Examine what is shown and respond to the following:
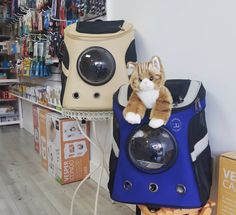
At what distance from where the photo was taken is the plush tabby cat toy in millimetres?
809

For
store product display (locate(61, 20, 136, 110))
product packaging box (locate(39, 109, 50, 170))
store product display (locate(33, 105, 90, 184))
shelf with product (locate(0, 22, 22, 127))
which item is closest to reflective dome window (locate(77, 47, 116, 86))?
store product display (locate(61, 20, 136, 110))

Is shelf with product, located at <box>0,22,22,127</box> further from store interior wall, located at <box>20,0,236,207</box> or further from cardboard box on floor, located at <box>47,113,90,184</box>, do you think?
store interior wall, located at <box>20,0,236,207</box>

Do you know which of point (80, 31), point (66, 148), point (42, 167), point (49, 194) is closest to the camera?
point (80, 31)

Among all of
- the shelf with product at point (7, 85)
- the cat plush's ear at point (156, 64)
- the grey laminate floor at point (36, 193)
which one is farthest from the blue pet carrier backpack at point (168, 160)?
the shelf with product at point (7, 85)

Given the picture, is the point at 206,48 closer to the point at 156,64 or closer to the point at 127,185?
the point at 156,64

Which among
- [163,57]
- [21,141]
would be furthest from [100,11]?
[21,141]

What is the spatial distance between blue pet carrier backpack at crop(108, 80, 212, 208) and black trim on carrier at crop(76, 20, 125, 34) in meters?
0.49

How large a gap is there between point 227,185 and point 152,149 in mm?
267

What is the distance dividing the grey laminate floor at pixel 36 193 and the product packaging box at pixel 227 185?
86 cm

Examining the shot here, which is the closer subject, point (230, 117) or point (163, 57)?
point (230, 117)

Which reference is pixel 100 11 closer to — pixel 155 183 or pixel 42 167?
pixel 155 183

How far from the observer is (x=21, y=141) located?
3.15 meters

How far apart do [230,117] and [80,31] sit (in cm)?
75

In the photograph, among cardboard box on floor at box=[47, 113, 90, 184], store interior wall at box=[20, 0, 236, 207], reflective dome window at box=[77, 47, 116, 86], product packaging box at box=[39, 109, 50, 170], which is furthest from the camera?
product packaging box at box=[39, 109, 50, 170]
